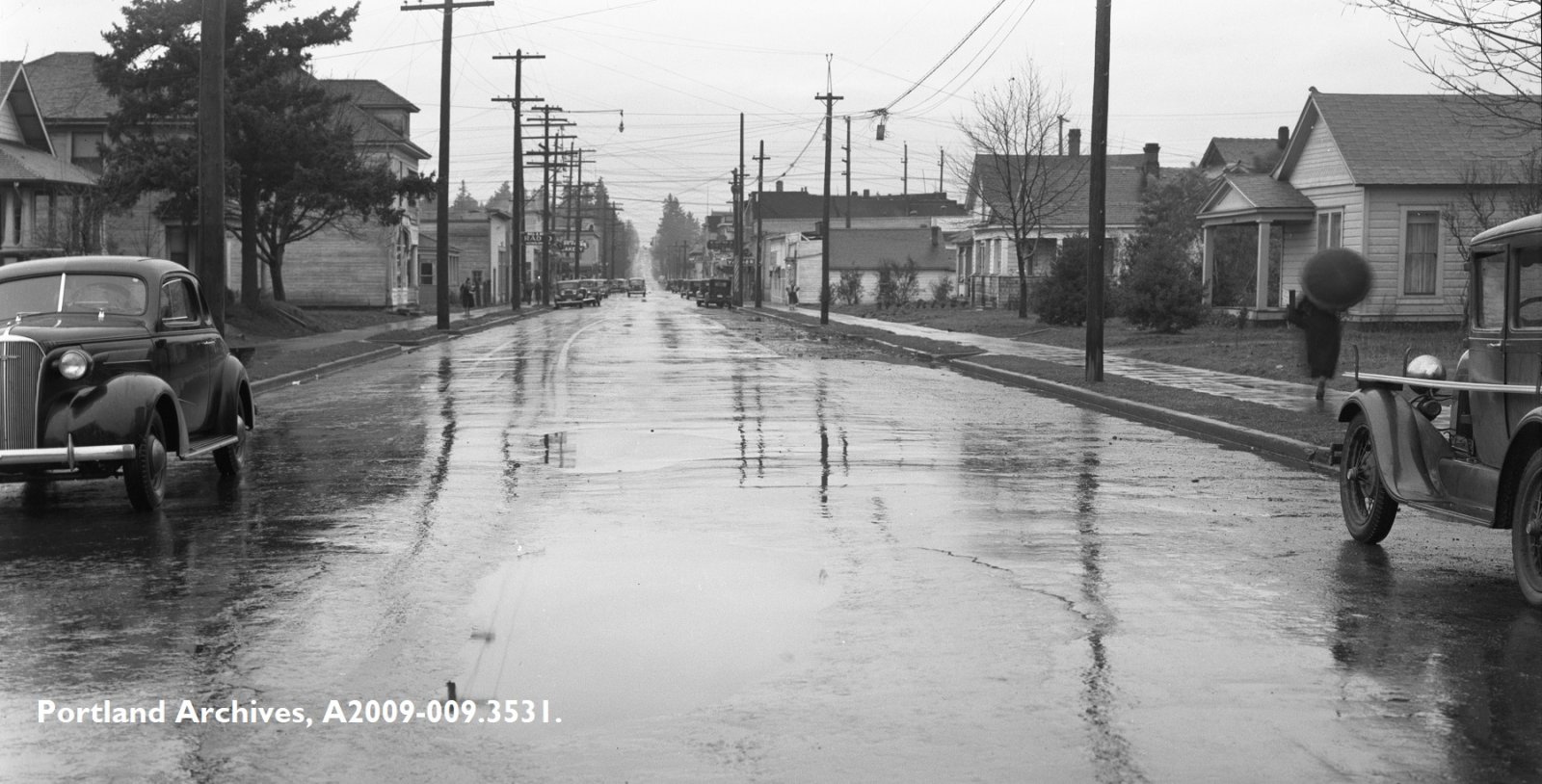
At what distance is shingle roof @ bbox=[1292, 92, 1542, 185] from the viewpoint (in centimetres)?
3762

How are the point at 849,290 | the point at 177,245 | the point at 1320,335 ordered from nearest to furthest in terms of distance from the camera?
the point at 1320,335
the point at 177,245
the point at 849,290

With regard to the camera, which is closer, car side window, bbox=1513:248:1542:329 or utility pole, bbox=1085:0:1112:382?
car side window, bbox=1513:248:1542:329

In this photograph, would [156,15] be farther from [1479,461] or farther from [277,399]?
[1479,461]

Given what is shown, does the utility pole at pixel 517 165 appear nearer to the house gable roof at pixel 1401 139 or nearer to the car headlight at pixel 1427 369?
the house gable roof at pixel 1401 139

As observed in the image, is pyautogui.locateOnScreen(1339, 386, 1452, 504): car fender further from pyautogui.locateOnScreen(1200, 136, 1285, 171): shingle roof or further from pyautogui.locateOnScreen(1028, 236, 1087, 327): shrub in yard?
pyautogui.locateOnScreen(1200, 136, 1285, 171): shingle roof

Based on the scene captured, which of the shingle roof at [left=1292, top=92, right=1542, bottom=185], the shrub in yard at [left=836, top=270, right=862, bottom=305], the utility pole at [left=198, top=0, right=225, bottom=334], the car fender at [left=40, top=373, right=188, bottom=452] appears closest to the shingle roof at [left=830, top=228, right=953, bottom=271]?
the shrub in yard at [left=836, top=270, right=862, bottom=305]

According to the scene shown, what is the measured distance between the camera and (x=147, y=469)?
11.2 m

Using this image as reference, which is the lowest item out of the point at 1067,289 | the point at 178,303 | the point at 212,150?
the point at 178,303

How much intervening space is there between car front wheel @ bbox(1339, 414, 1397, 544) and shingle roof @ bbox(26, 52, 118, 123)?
5414 centimetres

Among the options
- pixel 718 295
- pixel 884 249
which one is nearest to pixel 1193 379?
pixel 718 295

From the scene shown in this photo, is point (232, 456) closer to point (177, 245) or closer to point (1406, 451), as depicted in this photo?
point (1406, 451)

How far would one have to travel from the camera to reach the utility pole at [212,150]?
23.1 m

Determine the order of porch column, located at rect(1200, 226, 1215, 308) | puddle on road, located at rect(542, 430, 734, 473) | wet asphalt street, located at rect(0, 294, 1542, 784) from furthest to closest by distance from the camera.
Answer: porch column, located at rect(1200, 226, 1215, 308) < puddle on road, located at rect(542, 430, 734, 473) < wet asphalt street, located at rect(0, 294, 1542, 784)

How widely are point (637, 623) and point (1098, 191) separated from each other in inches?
742
